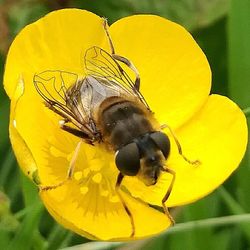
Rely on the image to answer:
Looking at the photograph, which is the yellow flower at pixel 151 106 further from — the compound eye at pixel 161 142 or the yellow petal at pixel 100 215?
the compound eye at pixel 161 142

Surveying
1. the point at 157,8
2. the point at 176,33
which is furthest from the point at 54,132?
the point at 157,8

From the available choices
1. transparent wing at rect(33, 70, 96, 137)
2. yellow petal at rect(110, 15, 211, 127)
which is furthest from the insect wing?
yellow petal at rect(110, 15, 211, 127)

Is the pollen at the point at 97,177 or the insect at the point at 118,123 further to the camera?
the pollen at the point at 97,177

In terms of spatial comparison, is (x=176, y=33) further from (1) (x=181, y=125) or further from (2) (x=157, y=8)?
(2) (x=157, y=8)

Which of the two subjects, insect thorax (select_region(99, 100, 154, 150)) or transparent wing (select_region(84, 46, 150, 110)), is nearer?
Answer: insect thorax (select_region(99, 100, 154, 150))

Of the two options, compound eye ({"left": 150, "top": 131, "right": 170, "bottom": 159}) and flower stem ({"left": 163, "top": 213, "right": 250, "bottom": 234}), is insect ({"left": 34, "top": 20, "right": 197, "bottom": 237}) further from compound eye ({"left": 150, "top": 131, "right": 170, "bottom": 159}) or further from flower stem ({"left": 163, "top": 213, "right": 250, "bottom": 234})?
flower stem ({"left": 163, "top": 213, "right": 250, "bottom": 234})

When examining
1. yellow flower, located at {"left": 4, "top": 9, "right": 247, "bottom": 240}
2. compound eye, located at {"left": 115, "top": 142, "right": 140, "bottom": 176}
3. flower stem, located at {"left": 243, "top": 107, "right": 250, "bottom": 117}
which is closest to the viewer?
compound eye, located at {"left": 115, "top": 142, "right": 140, "bottom": 176}

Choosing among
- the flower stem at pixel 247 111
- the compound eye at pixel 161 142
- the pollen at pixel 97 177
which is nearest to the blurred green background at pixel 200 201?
the flower stem at pixel 247 111

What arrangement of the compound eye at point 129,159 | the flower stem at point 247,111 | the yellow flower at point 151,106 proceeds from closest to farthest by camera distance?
the compound eye at point 129,159, the yellow flower at point 151,106, the flower stem at point 247,111

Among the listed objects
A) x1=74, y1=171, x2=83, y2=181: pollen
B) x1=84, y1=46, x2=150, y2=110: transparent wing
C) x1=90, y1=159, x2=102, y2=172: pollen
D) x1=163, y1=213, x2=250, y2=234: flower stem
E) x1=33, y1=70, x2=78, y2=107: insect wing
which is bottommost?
x1=163, y1=213, x2=250, y2=234: flower stem
